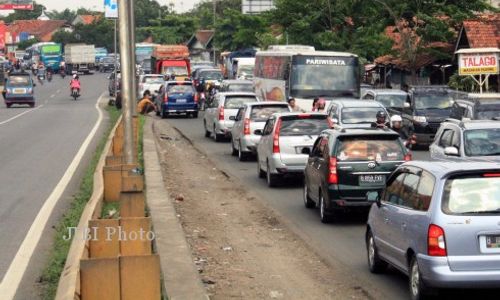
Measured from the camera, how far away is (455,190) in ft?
34.5

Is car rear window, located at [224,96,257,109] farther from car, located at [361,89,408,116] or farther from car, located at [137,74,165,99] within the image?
car, located at [137,74,165,99]

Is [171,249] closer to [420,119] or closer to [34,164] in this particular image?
[34,164]

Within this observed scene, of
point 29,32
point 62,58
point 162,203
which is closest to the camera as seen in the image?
point 162,203

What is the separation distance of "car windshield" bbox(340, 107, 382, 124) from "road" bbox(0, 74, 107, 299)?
23.4 feet

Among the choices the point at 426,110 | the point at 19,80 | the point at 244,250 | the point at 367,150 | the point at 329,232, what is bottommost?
the point at 19,80

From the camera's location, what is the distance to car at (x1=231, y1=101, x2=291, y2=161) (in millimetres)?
28328

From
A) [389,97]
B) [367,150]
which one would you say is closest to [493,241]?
[367,150]

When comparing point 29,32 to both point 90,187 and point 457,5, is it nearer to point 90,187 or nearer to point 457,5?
point 457,5

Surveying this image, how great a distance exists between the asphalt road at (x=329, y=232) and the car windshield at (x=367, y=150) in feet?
3.53

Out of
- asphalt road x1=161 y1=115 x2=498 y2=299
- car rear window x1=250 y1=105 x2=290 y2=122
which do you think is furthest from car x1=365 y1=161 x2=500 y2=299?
car rear window x1=250 y1=105 x2=290 y2=122

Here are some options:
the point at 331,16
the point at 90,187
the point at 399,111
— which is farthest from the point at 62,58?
the point at 90,187

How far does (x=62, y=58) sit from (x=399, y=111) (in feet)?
310

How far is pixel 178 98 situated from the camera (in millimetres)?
50438

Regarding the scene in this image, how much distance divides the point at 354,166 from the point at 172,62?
5672 centimetres
